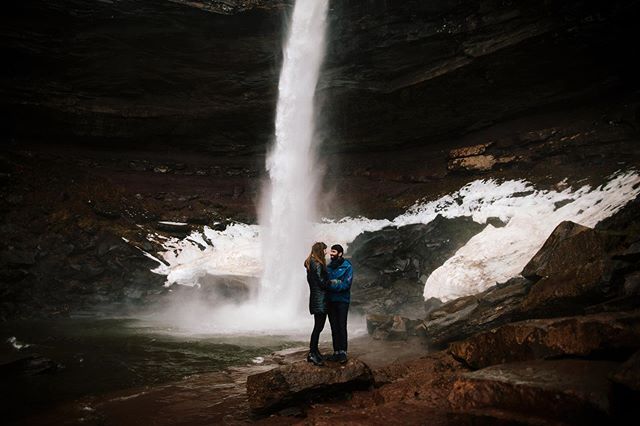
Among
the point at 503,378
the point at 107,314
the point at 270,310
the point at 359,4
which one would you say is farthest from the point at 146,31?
the point at 503,378

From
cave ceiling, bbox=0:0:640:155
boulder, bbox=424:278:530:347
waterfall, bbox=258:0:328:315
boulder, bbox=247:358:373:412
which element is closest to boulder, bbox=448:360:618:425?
boulder, bbox=247:358:373:412

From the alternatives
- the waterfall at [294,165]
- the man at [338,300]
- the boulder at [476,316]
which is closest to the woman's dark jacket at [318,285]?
the man at [338,300]

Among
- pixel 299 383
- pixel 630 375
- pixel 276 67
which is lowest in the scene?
pixel 299 383

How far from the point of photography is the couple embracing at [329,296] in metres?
5.77

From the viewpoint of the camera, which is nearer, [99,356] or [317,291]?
[317,291]

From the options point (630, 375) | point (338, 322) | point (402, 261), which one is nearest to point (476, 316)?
point (338, 322)

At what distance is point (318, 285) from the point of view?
19.0 feet

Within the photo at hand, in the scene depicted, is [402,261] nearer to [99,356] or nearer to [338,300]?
→ [338,300]

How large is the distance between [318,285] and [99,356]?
5957mm

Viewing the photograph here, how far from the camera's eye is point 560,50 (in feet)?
54.0

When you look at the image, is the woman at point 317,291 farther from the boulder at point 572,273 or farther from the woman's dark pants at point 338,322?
the boulder at point 572,273

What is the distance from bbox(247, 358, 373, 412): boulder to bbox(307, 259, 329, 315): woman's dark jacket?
2.72 ft

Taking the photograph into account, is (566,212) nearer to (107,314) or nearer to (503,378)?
(503,378)

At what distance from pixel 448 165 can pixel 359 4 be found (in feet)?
30.1
